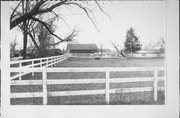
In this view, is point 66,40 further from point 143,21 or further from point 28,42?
point 143,21

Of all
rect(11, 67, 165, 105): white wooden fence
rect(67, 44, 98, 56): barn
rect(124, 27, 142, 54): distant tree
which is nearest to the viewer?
rect(11, 67, 165, 105): white wooden fence

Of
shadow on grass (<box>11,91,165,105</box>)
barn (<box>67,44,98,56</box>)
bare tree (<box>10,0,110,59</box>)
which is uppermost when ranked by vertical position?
bare tree (<box>10,0,110,59</box>)

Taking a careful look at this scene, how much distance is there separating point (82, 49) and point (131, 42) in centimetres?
98

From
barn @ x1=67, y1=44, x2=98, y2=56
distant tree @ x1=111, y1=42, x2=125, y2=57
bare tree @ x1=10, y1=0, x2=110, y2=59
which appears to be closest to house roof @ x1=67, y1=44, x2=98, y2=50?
barn @ x1=67, y1=44, x2=98, y2=56

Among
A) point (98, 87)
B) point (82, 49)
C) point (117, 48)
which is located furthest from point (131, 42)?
point (98, 87)

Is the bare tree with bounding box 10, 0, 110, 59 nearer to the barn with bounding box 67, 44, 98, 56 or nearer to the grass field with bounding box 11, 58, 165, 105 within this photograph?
the barn with bounding box 67, 44, 98, 56

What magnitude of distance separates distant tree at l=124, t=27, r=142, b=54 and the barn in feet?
2.05

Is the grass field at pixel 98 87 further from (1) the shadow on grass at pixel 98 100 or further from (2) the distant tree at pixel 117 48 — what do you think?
(2) the distant tree at pixel 117 48

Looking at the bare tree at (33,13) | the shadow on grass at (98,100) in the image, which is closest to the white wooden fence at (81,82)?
the shadow on grass at (98,100)

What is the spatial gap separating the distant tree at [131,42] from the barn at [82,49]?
24.6 inches

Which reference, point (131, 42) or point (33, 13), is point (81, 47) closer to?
point (131, 42)

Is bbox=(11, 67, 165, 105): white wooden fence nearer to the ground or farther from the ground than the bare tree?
nearer to the ground

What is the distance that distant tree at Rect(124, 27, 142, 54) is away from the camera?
12.5ft

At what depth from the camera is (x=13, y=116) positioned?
2.70m
